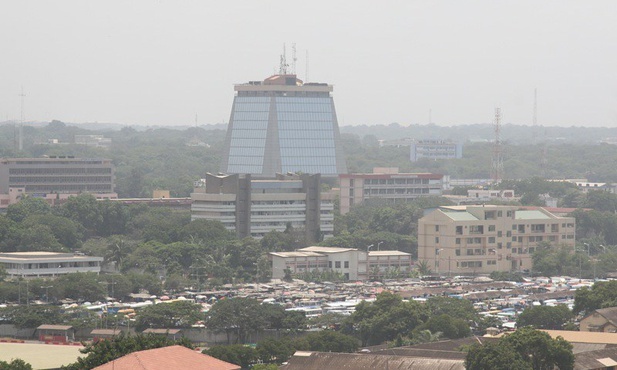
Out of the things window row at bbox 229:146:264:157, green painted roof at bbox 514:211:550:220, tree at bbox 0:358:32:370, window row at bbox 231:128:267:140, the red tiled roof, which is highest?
window row at bbox 231:128:267:140

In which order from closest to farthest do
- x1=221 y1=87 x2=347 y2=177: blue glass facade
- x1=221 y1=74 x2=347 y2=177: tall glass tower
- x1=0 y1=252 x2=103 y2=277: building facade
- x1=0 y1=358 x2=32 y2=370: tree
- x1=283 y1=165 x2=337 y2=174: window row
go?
x1=0 y1=358 x2=32 y2=370: tree → x1=0 y1=252 x2=103 y2=277: building facade → x1=283 y1=165 x2=337 y2=174: window row → x1=221 y1=87 x2=347 y2=177: blue glass facade → x1=221 y1=74 x2=347 y2=177: tall glass tower

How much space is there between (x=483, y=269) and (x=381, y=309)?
3094cm

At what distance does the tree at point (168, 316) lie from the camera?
67188 millimetres

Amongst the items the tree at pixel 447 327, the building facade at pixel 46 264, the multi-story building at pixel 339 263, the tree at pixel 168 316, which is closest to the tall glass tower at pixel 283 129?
the multi-story building at pixel 339 263

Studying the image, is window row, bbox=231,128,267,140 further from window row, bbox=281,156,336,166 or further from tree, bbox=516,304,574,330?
tree, bbox=516,304,574,330

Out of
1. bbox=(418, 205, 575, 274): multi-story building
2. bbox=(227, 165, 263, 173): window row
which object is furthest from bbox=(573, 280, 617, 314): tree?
bbox=(227, 165, 263, 173): window row

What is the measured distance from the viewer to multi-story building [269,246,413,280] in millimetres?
90750

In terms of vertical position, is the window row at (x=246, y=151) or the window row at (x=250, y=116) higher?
the window row at (x=250, y=116)

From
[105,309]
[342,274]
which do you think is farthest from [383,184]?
[105,309]

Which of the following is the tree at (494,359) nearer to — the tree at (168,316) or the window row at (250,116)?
the tree at (168,316)

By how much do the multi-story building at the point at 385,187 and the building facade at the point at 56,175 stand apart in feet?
68.1

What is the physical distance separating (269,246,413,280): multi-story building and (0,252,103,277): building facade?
10.2 m

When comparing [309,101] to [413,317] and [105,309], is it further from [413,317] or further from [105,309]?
[413,317]

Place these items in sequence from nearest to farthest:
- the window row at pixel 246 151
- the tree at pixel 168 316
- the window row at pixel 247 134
→ the tree at pixel 168 316 → the window row at pixel 246 151 → the window row at pixel 247 134
